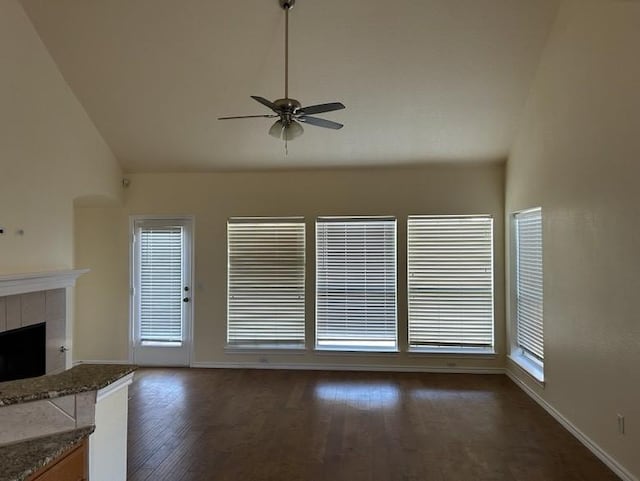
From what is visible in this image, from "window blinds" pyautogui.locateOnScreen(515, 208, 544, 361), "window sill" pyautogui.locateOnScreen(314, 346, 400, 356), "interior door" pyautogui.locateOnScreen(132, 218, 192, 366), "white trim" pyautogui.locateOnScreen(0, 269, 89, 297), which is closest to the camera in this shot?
"white trim" pyautogui.locateOnScreen(0, 269, 89, 297)

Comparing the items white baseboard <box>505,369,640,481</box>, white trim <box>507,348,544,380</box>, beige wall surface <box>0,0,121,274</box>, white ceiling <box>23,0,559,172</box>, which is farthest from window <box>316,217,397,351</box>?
beige wall surface <box>0,0,121,274</box>

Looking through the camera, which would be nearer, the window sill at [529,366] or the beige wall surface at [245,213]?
the window sill at [529,366]

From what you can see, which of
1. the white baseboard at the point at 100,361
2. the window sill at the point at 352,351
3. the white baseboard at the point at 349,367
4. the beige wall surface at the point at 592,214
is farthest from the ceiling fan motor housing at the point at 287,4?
the white baseboard at the point at 100,361

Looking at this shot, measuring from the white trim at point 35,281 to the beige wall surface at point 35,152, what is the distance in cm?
14

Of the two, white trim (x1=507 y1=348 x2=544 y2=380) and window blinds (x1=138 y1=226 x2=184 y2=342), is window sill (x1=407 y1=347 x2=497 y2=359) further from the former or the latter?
window blinds (x1=138 y1=226 x2=184 y2=342)

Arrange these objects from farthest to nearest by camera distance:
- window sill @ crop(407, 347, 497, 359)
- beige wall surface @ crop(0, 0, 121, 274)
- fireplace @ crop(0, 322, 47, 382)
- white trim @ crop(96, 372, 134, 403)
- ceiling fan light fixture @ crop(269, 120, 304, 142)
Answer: window sill @ crop(407, 347, 497, 359) → fireplace @ crop(0, 322, 47, 382) → beige wall surface @ crop(0, 0, 121, 274) → ceiling fan light fixture @ crop(269, 120, 304, 142) → white trim @ crop(96, 372, 134, 403)

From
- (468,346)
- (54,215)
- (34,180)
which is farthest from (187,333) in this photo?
(468,346)

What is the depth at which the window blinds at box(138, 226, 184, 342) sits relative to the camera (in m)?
5.94

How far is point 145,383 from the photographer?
5.21 meters

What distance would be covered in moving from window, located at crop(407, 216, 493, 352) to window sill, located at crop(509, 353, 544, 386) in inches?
16.2

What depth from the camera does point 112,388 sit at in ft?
5.52

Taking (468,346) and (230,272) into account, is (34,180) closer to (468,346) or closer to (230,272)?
(230,272)

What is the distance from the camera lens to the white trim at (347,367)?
555cm

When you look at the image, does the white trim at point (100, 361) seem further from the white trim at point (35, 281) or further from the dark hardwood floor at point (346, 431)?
the white trim at point (35, 281)
